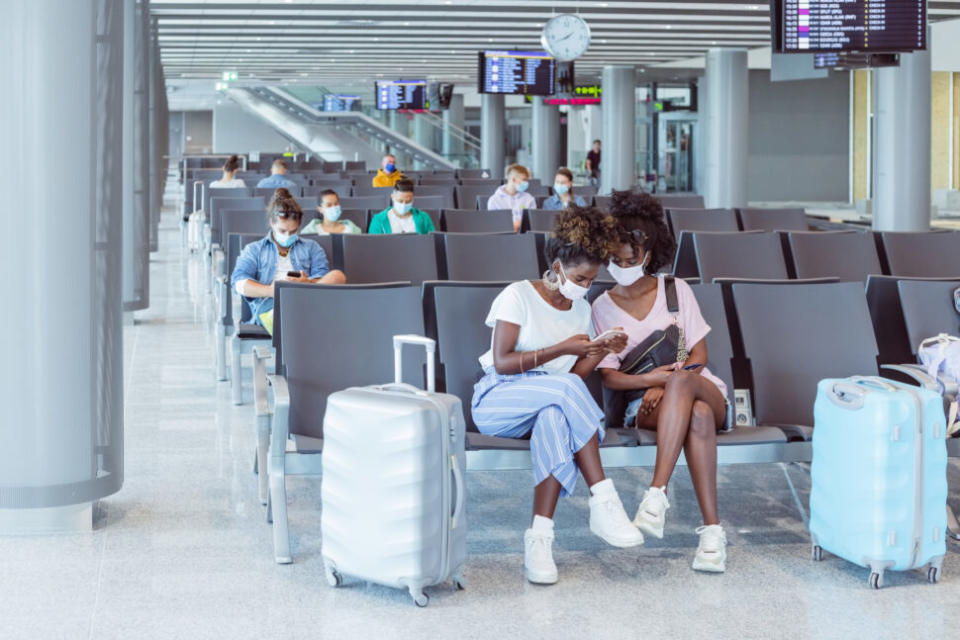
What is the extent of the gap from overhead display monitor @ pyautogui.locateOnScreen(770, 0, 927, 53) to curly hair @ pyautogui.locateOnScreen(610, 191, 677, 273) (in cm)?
486

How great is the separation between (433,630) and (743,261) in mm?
4099

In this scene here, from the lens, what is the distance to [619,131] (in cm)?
2728

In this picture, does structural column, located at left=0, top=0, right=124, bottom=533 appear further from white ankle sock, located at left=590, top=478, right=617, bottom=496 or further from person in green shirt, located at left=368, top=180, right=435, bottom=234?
person in green shirt, located at left=368, top=180, right=435, bottom=234

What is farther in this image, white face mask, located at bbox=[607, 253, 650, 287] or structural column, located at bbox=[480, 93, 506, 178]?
structural column, located at bbox=[480, 93, 506, 178]

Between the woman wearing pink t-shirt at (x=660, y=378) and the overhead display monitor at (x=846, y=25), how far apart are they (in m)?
4.91

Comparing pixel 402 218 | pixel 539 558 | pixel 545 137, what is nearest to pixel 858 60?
pixel 402 218

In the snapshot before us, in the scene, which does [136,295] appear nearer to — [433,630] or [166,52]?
[433,630]

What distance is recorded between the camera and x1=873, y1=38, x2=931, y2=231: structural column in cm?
1475

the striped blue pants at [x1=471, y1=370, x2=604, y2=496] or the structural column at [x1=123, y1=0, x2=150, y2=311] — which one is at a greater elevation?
the structural column at [x1=123, y1=0, x2=150, y2=311]

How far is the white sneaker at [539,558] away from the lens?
4273 mm

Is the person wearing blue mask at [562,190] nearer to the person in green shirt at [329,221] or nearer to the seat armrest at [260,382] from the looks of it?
the person in green shirt at [329,221]

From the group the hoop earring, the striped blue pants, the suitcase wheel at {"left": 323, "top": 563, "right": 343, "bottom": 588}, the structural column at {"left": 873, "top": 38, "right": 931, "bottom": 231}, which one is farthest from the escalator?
the suitcase wheel at {"left": 323, "top": 563, "right": 343, "bottom": 588}

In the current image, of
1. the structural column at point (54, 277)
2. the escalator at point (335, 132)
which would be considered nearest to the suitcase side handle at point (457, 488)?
the structural column at point (54, 277)

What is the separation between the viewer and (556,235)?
182 inches
